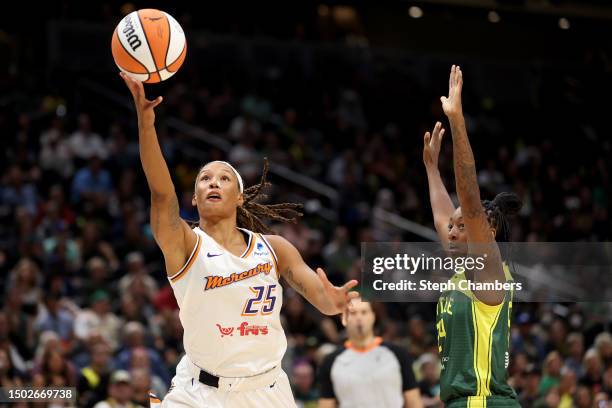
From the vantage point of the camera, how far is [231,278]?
588 centimetres

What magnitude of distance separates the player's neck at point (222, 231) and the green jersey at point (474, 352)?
1278 mm

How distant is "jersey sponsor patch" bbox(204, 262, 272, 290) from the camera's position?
5844mm

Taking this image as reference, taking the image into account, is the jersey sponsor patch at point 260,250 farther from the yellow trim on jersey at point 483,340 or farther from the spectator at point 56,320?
the spectator at point 56,320

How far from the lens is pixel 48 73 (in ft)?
58.0

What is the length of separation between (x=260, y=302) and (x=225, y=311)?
21 cm

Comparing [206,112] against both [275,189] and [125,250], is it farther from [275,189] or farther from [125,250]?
[125,250]

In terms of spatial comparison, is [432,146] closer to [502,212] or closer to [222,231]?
[502,212]

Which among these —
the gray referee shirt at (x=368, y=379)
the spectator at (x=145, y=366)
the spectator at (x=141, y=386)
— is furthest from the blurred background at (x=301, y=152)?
the gray referee shirt at (x=368, y=379)

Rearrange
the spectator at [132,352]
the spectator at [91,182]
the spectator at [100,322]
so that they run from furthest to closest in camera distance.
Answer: the spectator at [91,182] → the spectator at [100,322] → the spectator at [132,352]

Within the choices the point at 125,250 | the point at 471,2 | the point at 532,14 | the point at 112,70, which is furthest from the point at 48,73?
the point at 532,14

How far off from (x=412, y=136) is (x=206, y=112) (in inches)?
145

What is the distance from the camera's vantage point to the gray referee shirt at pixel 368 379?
8961 mm

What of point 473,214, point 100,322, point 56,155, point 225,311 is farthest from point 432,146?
point 56,155

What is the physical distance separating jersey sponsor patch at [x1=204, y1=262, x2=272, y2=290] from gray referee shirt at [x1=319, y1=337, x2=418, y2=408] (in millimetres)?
3170
